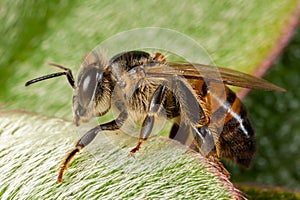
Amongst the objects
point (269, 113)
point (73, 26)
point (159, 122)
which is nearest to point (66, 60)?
point (73, 26)

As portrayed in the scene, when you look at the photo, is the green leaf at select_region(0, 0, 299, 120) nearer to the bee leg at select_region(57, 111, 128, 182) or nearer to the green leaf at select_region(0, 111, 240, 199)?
the bee leg at select_region(57, 111, 128, 182)

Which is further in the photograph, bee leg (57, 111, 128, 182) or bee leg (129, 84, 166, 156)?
bee leg (129, 84, 166, 156)

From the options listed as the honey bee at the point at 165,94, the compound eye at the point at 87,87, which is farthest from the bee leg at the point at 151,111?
the compound eye at the point at 87,87

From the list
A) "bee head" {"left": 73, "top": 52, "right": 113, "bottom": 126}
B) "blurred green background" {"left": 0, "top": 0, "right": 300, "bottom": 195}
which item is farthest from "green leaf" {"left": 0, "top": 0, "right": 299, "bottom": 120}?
"bee head" {"left": 73, "top": 52, "right": 113, "bottom": 126}

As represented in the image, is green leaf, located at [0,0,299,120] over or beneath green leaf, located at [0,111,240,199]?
over

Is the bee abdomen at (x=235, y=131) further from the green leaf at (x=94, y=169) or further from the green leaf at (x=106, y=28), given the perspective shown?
the green leaf at (x=94, y=169)

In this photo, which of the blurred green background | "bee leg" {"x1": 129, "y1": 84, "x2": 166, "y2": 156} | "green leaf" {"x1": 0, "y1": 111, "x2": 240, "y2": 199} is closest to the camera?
"green leaf" {"x1": 0, "y1": 111, "x2": 240, "y2": 199}

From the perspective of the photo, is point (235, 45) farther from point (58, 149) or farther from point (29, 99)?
point (58, 149)

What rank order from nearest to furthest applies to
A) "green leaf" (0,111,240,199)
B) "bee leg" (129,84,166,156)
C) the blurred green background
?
"green leaf" (0,111,240,199) → "bee leg" (129,84,166,156) → the blurred green background
